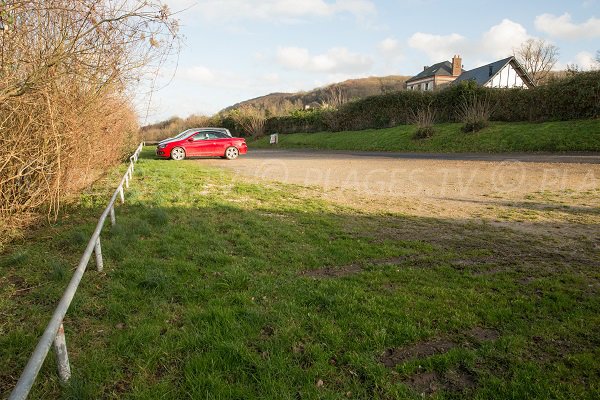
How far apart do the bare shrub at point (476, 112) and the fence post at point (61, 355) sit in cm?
2286

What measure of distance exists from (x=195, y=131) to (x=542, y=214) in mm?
16291

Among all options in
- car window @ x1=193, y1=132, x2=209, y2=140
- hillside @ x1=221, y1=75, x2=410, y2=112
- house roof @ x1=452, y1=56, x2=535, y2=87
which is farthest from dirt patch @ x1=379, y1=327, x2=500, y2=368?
hillside @ x1=221, y1=75, x2=410, y2=112

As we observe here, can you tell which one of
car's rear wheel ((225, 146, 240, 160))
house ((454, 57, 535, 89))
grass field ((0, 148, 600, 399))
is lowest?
grass field ((0, 148, 600, 399))

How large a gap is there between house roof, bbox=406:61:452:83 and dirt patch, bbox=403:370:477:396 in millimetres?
74194

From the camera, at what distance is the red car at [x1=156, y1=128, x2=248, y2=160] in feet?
62.9

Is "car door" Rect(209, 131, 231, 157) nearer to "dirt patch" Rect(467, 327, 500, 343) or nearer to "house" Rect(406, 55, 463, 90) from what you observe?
"dirt patch" Rect(467, 327, 500, 343)

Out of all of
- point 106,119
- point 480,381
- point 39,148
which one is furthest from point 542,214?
point 106,119

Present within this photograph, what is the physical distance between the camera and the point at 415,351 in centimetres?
312

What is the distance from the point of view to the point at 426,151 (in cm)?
2142

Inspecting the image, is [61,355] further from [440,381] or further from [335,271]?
[335,271]

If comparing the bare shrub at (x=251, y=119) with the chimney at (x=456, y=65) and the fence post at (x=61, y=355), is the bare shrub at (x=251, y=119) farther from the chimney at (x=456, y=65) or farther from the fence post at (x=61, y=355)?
the chimney at (x=456, y=65)

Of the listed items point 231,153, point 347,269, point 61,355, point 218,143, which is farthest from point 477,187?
point 218,143

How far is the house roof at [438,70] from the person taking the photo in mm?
69375

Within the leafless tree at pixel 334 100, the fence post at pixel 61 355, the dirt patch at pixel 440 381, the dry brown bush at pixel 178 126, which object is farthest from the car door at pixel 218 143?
the dry brown bush at pixel 178 126
